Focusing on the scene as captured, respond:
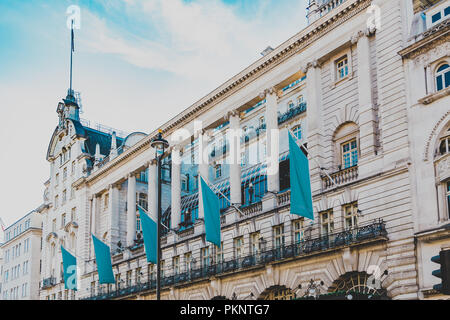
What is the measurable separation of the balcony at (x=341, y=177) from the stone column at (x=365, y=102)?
112 cm

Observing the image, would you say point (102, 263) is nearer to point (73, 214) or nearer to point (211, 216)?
point (211, 216)

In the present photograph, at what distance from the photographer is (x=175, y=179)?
5078cm

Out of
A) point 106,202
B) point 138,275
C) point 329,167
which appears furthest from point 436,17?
point 106,202

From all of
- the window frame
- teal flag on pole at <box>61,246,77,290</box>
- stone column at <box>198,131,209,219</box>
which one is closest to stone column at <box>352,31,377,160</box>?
the window frame

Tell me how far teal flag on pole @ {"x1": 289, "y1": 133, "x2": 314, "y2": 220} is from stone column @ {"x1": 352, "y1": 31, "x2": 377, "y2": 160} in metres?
3.75

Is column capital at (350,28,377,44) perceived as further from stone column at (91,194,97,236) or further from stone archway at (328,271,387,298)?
stone column at (91,194,97,236)

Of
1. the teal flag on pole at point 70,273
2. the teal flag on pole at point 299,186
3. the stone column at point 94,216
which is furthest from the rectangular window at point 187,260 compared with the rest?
the stone column at point 94,216

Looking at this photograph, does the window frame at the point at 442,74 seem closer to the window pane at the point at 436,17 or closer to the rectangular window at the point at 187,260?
the window pane at the point at 436,17

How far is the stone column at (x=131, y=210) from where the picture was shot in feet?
185

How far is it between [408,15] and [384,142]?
22.4ft

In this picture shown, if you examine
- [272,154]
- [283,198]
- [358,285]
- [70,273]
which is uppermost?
[272,154]

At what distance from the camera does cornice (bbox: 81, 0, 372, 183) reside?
36.8 metres

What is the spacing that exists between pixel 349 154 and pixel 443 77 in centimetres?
742

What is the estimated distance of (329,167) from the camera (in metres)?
36.4
